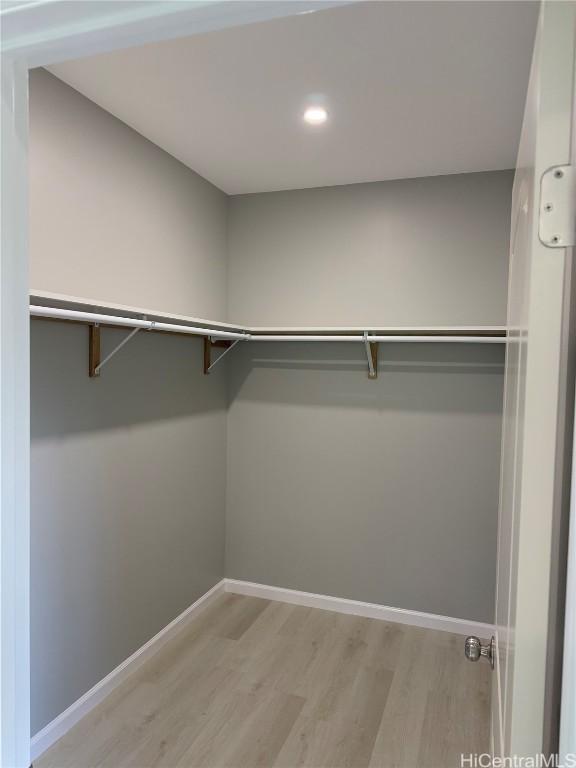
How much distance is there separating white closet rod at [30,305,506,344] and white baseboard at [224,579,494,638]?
4.99 ft

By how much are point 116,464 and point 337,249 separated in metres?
1.68

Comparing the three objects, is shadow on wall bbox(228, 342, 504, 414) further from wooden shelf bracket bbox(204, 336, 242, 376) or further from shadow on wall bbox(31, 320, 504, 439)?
wooden shelf bracket bbox(204, 336, 242, 376)

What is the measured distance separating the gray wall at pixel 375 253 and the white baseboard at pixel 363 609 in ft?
5.31

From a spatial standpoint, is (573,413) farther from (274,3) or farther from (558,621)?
(274,3)

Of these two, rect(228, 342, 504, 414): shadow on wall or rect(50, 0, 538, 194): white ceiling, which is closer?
A: rect(50, 0, 538, 194): white ceiling

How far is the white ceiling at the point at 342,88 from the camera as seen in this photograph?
1571mm

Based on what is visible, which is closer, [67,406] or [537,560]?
[537,560]

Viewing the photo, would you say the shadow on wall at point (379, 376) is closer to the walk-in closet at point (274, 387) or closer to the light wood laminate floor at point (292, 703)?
the walk-in closet at point (274, 387)

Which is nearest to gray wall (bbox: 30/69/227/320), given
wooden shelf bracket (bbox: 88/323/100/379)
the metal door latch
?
wooden shelf bracket (bbox: 88/323/100/379)

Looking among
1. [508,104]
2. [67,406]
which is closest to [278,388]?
[67,406]

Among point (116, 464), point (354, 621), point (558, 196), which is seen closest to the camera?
point (558, 196)

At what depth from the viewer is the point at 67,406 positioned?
2018 mm

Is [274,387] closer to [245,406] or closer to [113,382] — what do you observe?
[245,406]

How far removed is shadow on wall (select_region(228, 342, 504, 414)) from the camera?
Answer: 110 inches
